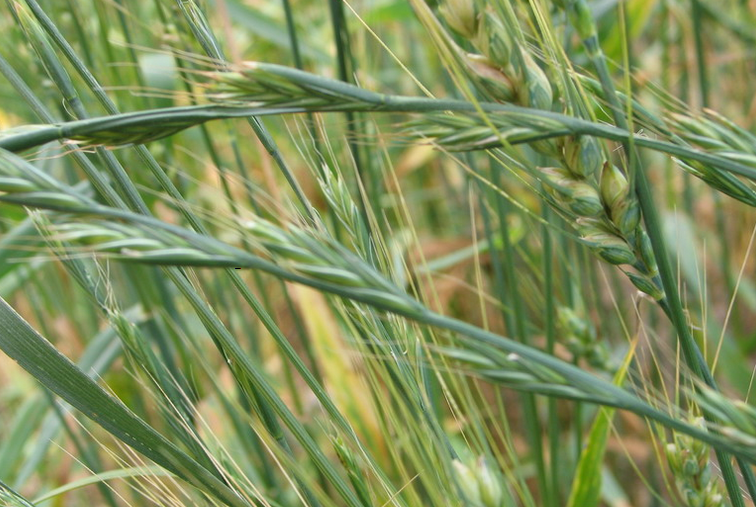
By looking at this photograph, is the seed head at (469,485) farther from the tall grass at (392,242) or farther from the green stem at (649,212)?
the green stem at (649,212)

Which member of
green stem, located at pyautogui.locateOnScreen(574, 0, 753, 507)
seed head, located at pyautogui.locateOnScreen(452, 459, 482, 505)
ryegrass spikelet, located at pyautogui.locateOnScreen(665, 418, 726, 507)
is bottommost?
ryegrass spikelet, located at pyautogui.locateOnScreen(665, 418, 726, 507)

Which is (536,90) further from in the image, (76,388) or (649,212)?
(76,388)

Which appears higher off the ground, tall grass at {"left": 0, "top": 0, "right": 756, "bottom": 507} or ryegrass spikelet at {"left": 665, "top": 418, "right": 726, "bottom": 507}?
tall grass at {"left": 0, "top": 0, "right": 756, "bottom": 507}

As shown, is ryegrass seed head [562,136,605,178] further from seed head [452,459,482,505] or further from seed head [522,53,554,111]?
seed head [452,459,482,505]

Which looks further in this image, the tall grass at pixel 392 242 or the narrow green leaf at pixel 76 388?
the narrow green leaf at pixel 76 388

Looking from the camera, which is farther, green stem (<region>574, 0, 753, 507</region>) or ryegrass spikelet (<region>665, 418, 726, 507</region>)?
ryegrass spikelet (<region>665, 418, 726, 507</region>)

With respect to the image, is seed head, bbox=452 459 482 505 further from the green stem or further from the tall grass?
the green stem

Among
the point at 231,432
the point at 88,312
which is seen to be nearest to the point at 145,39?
the point at 88,312

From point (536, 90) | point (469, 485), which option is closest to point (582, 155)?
point (536, 90)

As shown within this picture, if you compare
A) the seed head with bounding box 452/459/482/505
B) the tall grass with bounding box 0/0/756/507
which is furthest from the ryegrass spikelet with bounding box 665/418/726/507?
the seed head with bounding box 452/459/482/505

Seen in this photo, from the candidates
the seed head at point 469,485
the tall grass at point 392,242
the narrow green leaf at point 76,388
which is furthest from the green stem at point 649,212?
the narrow green leaf at point 76,388

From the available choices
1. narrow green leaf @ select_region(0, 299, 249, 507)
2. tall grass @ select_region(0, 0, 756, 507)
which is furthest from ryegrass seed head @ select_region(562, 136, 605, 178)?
narrow green leaf @ select_region(0, 299, 249, 507)

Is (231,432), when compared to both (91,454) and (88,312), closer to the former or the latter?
(91,454)
